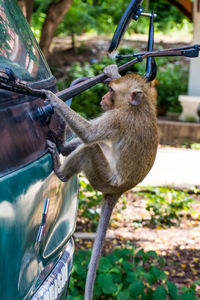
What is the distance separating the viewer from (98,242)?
3012mm

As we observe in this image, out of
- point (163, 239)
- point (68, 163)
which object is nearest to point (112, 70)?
point (68, 163)

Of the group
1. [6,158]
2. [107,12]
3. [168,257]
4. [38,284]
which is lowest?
[168,257]

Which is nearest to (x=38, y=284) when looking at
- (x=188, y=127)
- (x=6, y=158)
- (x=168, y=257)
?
(x=6, y=158)

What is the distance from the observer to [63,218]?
2416 mm

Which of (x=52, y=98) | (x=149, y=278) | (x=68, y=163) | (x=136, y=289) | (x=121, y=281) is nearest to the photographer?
(x=52, y=98)

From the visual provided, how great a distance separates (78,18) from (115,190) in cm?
1244

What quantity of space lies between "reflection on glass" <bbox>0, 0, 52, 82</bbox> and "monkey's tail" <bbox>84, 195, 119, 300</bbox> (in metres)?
0.88

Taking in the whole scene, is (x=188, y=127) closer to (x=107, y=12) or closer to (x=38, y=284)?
(x=107, y=12)

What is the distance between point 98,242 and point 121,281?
1037mm

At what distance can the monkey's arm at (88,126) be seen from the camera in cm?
292

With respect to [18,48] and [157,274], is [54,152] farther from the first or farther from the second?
[157,274]

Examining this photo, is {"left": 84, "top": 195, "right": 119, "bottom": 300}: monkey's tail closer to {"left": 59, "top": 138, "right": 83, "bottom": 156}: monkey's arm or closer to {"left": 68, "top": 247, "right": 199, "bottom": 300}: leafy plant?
{"left": 59, "top": 138, "right": 83, "bottom": 156}: monkey's arm

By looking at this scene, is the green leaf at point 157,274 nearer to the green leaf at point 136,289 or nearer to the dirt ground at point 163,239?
the green leaf at point 136,289

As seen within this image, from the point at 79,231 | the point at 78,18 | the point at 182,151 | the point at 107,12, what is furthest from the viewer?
the point at 107,12
